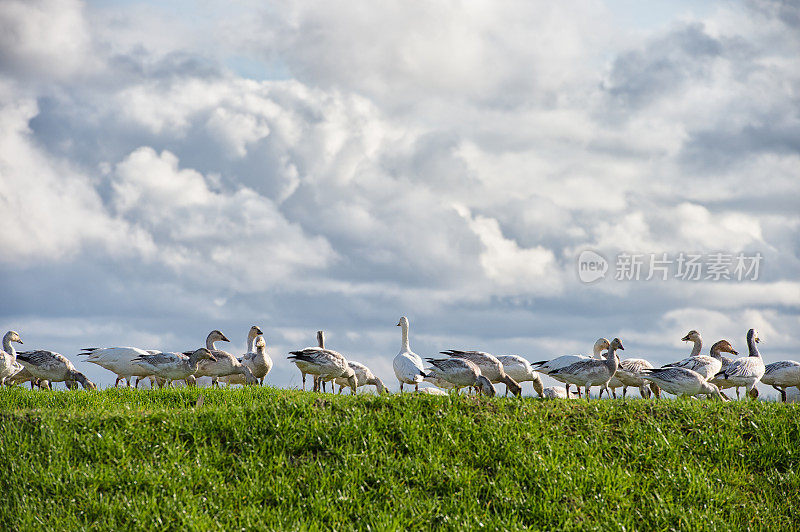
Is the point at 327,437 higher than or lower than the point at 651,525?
higher

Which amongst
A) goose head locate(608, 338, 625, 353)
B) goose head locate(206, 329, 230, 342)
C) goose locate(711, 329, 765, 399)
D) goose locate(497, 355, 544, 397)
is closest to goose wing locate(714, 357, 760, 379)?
goose locate(711, 329, 765, 399)

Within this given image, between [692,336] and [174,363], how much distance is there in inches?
657

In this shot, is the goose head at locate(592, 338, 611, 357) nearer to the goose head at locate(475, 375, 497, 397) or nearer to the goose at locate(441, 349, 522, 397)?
the goose at locate(441, 349, 522, 397)

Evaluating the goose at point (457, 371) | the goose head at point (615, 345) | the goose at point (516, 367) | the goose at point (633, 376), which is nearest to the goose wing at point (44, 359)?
the goose at point (457, 371)

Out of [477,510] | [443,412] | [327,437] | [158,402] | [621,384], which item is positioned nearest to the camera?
[477,510]

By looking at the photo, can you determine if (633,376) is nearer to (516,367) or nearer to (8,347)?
(516,367)

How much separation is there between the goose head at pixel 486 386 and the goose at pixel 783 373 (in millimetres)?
10120

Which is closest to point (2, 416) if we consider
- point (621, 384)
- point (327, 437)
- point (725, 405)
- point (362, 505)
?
point (327, 437)

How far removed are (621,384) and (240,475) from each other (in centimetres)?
1431

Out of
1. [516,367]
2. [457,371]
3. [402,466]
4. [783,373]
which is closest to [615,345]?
[516,367]

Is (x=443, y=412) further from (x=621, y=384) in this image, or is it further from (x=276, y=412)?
(x=621, y=384)

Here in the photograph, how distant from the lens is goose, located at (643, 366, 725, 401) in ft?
57.1

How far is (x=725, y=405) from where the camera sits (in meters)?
14.2

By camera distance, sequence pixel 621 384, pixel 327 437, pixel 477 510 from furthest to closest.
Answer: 1. pixel 621 384
2. pixel 327 437
3. pixel 477 510
